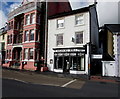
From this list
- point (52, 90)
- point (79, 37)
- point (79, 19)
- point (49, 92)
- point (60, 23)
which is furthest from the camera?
point (60, 23)

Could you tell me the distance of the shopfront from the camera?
57.1 ft

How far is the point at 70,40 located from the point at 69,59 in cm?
297

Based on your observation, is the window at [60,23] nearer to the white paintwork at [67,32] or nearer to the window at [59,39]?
the white paintwork at [67,32]

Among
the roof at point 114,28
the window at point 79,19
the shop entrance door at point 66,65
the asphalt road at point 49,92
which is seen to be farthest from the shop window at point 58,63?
the asphalt road at point 49,92

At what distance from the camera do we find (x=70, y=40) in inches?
733

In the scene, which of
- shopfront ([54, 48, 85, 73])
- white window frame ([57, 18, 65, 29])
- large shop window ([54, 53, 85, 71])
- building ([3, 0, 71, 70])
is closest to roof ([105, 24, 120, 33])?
shopfront ([54, 48, 85, 73])

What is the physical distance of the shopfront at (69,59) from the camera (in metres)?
17.4

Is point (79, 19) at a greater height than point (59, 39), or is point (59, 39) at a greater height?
point (79, 19)

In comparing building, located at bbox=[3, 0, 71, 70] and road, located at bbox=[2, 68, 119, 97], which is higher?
building, located at bbox=[3, 0, 71, 70]

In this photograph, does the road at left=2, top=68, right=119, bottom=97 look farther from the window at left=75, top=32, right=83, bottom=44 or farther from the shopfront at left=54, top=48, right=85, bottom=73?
the window at left=75, top=32, right=83, bottom=44

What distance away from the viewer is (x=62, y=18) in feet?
65.9

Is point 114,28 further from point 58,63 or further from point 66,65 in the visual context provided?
point 58,63

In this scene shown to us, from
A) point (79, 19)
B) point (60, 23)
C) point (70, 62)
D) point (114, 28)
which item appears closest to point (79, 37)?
point (79, 19)

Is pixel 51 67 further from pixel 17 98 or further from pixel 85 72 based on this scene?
pixel 17 98
